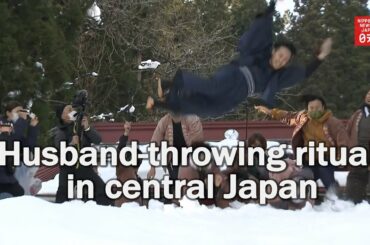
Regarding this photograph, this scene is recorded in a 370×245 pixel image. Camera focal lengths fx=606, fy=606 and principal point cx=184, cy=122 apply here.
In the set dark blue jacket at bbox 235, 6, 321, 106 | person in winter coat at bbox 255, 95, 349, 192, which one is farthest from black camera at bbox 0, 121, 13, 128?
person in winter coat at bbox 255, 95, 349, 192

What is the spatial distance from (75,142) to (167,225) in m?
1.66

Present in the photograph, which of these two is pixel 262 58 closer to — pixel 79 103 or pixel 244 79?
pixel 244 79

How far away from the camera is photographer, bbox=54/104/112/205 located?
4781 mm

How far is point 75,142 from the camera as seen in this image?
498 cm

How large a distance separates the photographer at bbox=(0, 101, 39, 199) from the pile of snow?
3.40 feet

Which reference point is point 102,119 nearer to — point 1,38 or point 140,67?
point 140,67

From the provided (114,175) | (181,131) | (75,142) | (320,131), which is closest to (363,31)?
(114,175)

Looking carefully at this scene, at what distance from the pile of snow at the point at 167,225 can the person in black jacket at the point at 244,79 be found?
79cm

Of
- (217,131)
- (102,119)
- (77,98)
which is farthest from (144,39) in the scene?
(77,98)

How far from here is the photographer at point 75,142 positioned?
4781 mm

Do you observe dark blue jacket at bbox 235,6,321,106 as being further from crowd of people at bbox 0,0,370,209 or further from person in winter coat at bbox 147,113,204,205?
Answer: person in winter coat at bbox 147,113,204,205

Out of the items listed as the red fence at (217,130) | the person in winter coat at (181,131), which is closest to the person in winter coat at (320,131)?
the person in winter coat at (181,131)

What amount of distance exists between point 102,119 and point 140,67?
1.56 m

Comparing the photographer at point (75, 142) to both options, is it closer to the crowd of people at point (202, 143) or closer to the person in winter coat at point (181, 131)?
the crowd of people at point (202, 143)
